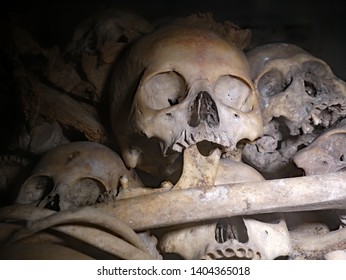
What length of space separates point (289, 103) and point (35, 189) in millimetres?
717

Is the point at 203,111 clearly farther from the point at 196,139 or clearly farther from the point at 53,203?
the point at 53,203

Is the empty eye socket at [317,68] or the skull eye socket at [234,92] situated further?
the empty eye socket at [317,68]

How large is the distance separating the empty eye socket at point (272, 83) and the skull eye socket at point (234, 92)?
17 centimetres

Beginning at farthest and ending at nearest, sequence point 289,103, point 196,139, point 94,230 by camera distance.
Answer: point 289,103 → point 196,139 → point 94,230

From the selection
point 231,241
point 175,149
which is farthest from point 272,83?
point 231,241

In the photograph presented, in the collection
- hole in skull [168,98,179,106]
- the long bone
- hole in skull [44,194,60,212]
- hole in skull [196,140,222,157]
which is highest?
hole in skull [168,98,179,106]

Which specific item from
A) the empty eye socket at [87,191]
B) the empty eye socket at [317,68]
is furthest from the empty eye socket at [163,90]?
the empty eye socket at [317,68]

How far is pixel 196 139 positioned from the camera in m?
0.95

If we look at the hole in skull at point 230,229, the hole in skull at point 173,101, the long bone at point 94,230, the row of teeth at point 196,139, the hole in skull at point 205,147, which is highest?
the hole in skull at point 173,101

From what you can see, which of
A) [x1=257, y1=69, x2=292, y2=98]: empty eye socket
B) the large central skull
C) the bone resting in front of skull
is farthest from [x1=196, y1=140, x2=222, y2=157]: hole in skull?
[x1=257, y1=69, x2=292, y2=98]: empty eye socket

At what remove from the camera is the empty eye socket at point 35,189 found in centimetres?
109

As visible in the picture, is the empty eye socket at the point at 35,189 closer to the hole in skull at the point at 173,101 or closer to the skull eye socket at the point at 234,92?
the hole in skull at the point at 173,101

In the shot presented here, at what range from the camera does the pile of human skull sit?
90 centimetres

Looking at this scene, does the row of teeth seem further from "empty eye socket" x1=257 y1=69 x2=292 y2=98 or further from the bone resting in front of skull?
"empty eye socket" x1=257 y1=69 x2=292 y2=98
